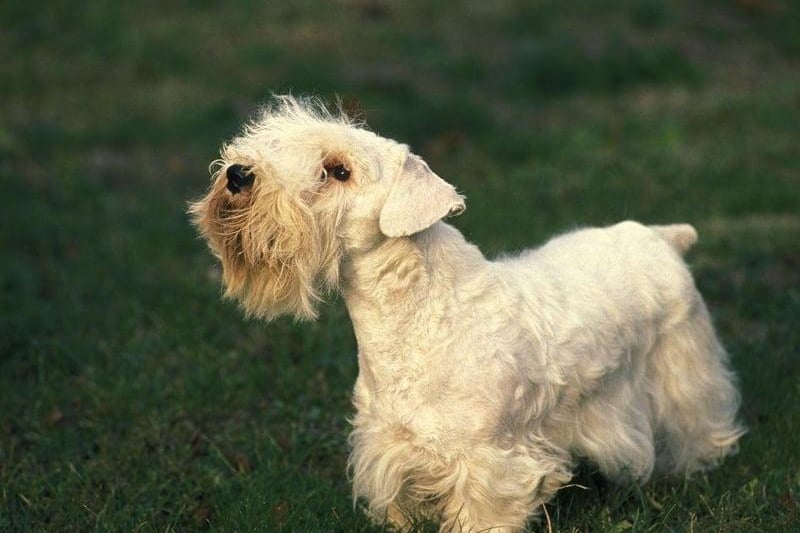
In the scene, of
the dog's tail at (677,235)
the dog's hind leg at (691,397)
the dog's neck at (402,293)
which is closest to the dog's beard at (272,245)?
the dog's neck at (402,293)

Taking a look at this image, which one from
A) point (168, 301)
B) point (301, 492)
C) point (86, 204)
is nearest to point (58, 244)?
point (86, 204)

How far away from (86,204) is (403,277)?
6267 millimetres

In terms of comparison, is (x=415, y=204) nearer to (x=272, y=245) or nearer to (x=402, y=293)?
(x=402, y=293)

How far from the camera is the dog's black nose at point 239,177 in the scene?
13.9 ft

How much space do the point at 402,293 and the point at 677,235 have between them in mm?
1853

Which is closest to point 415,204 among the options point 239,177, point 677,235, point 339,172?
point 339,172

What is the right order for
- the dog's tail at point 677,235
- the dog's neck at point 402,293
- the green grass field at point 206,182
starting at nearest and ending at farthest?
1. the dog's neck at point 402,293
2. the green grass field at point 206,182
3. the dog's tail at point 677,235

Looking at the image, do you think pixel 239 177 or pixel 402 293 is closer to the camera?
pixel 239 177

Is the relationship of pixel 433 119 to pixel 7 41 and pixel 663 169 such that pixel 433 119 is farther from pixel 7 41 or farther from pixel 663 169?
pixel 7 41

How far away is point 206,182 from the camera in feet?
36.2

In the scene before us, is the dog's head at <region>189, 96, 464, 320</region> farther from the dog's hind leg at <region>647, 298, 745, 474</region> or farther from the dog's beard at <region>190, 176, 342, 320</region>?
the dog's hind leg at <region>647, 298, 745, 474</region>

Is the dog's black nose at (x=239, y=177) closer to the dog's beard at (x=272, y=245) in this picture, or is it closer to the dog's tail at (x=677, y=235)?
the dog's beard at (x=272, y=245)

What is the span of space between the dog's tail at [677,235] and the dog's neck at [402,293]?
60.0 inches

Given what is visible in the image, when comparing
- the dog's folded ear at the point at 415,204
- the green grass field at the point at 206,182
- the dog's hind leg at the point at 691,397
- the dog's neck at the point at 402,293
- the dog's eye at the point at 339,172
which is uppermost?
the dog's eye at the point at 339,172
